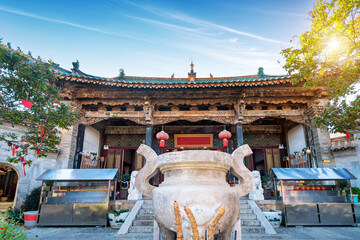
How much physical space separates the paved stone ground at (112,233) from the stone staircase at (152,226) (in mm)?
412

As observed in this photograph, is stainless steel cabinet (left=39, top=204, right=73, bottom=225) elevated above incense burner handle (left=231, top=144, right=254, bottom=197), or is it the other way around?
incense burner handle (left=231, top=144, right=254, bottom=197)

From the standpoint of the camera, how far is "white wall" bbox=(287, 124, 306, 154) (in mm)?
9281

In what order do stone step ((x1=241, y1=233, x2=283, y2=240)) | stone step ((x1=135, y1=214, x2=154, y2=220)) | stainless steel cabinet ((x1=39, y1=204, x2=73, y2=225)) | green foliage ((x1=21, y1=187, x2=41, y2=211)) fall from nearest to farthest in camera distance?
1. stone step ((x1=241, y1=233, x2=283, y2=240))
2. stone step ((x1=135, y1=214, x2=154, y2=220))
3. stainless steel cabinet ((x1=39, y1=204, x2=73, y2=225))
4. green foliage ((x1=21, y1=187, x2=41, y2=211))

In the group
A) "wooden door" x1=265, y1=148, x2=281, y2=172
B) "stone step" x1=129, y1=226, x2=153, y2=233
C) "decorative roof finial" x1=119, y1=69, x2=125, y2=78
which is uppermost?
"decorative roof finial" x1=119, y1=69, x2=125, y2=78

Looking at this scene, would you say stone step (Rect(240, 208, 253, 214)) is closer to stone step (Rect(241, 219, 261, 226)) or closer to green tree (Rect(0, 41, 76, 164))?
stone step (Rect(241, 219, 261, 226))

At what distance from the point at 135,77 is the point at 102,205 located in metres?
10.4

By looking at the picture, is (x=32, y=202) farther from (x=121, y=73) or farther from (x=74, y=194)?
(x=121, y=73)

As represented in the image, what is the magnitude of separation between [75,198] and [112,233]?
1.92 metres

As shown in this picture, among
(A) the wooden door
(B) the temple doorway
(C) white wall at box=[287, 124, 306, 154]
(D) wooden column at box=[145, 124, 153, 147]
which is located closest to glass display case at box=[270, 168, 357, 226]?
(C) white wall at box=[287, 124, 306, 154]

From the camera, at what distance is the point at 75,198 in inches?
256

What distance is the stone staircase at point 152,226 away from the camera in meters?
4.78

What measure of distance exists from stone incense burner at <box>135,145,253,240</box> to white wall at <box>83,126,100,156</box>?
297 inches

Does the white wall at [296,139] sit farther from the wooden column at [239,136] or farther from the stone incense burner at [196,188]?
the stone incense burner at [196,188]

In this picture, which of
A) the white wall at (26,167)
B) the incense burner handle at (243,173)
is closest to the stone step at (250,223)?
the incense burner handle at (243,173)
